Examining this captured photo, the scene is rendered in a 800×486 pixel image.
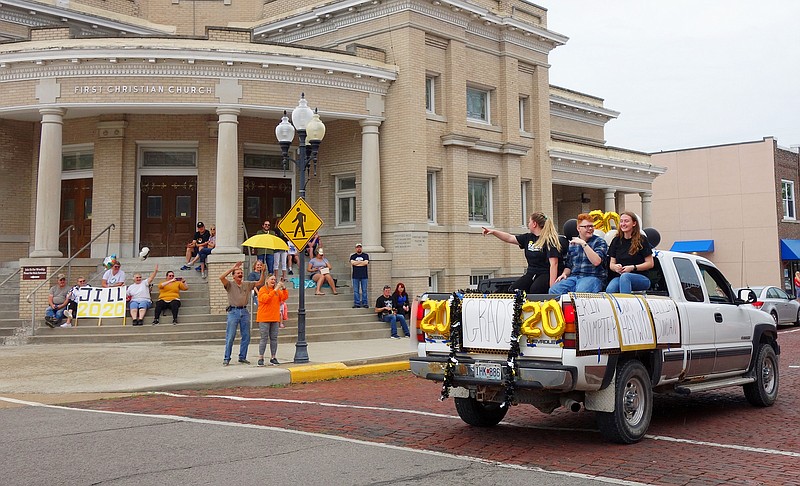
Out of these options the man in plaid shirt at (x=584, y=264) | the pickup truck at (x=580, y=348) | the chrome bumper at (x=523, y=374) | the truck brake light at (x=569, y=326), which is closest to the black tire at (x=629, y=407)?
the pickup truck at (x=580, y=348)

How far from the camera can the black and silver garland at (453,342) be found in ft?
24.1

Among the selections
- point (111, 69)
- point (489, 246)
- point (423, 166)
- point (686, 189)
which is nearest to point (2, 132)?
point (111, 69)

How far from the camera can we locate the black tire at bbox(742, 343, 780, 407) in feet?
30.9

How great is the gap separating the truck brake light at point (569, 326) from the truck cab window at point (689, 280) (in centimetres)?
242

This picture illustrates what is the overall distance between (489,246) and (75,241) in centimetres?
1307

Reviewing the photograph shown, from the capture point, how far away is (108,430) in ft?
26.5

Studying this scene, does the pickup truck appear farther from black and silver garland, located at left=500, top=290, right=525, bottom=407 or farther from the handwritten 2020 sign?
the handwritten 2020 sign

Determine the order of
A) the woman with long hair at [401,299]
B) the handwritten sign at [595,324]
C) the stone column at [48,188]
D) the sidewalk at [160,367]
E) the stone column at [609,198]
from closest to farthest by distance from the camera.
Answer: the handwritten sign at [595,324] → the sidewalk at [160,367] → the stone column at [48,188] → the woman with long hair at [401,299] → the stone column at [609,198]

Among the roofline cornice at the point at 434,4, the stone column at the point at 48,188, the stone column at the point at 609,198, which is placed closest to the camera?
the stone column at the point at 48,188

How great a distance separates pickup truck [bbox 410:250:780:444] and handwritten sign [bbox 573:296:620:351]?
0.01 metres

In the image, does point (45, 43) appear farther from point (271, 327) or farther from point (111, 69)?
point (271, 327)

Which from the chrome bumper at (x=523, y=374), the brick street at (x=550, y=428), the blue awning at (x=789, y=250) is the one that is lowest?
the brick street at (x=550, y=428)

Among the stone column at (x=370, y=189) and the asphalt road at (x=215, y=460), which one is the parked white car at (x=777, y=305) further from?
the asphalt road at (x=215, y=460)

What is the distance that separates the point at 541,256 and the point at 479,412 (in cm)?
192
